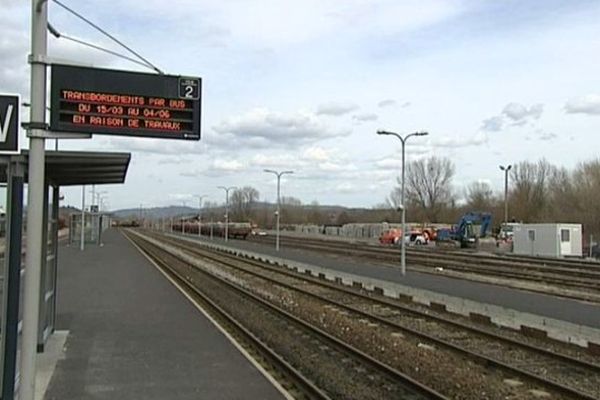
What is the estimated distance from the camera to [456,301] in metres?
20.5

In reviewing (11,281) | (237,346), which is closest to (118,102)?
(11,281)

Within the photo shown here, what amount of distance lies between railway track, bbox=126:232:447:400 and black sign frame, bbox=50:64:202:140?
4272 mm

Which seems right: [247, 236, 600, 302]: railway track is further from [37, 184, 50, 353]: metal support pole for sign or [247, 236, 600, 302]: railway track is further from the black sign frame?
the black sign frame

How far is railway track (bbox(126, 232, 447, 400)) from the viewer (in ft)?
34.4

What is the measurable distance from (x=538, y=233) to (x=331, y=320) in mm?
36590

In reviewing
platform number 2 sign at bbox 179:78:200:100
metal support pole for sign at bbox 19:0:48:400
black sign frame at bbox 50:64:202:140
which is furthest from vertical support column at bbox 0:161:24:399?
platform number 2 sign at bbox 179:78:200:100

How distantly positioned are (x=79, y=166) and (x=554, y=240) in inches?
1780

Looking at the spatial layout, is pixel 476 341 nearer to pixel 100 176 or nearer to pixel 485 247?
pixel 100 176

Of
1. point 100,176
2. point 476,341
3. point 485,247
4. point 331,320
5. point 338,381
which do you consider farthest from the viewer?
point 485,247

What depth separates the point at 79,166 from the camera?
402 inches

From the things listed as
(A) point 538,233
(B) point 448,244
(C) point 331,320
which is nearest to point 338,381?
(C) point 331,320

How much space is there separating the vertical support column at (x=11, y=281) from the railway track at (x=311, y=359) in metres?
3.97

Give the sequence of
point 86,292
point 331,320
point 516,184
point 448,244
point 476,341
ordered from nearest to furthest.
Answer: point 476,341 < point 331,320 < point 86,292 < point 448,244 < point 516,184

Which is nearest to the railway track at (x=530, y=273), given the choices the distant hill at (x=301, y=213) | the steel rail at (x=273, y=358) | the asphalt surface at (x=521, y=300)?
the asphalt surface at (x=521, y=300)
